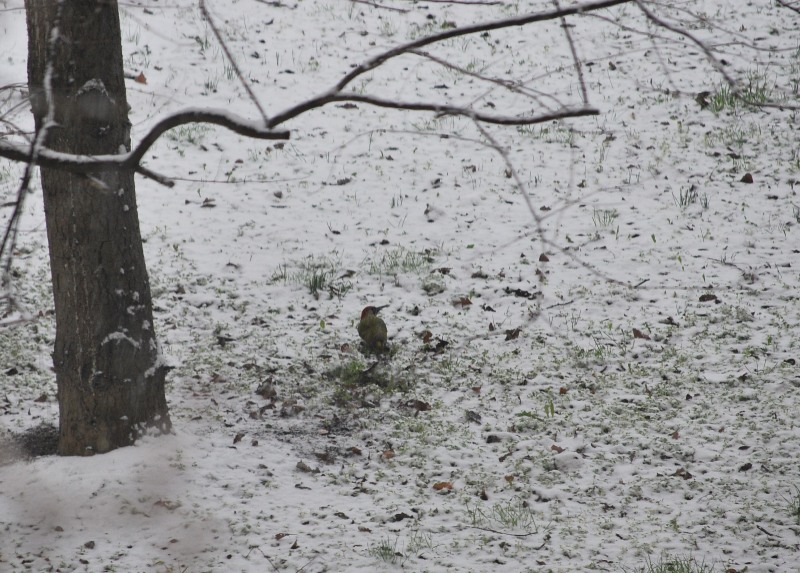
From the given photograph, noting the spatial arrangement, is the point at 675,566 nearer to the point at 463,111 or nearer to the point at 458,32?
the point at 463,111

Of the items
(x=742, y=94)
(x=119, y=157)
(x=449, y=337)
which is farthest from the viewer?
(x=742, y=94)

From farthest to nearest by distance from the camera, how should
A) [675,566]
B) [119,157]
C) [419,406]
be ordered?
[419,406] → [675,566] → [119,157]

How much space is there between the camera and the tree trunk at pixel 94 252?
3.31 metres

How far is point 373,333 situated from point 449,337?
585 millimetres

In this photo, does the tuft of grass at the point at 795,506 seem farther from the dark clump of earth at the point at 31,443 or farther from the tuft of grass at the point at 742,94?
the tuft of grass at the point at 742,94

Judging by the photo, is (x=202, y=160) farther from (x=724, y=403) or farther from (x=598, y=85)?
(x=724, y=403)

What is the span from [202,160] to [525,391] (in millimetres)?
4467

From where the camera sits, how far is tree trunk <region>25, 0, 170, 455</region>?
10.9 feet

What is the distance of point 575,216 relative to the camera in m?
6.74

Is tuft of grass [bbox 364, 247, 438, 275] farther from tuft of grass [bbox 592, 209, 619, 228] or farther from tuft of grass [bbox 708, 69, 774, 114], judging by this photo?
tuft of grass [bbox 708, 69, 774, 114]

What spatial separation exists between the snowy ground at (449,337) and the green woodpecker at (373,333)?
12cm

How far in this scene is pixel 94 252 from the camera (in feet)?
11.4

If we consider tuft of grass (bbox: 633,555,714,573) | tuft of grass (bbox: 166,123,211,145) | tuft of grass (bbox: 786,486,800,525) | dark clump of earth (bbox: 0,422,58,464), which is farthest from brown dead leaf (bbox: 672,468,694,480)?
tuft of grass (bbox: 166,123,211,145)

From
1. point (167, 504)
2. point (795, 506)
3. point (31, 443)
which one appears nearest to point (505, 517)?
point (795, 506)
